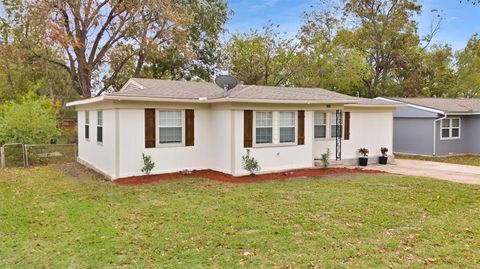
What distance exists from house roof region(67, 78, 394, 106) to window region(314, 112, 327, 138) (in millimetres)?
785

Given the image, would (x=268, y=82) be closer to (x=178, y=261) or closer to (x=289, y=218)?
(x=289, y=218)

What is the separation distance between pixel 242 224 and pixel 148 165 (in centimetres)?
551

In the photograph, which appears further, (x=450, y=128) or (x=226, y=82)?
(x=450, y=128)

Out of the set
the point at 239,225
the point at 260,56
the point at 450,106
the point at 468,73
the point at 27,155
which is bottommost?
the point at 239,225

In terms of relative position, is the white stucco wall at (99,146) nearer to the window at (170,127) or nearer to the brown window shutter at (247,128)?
the window at (170,127)

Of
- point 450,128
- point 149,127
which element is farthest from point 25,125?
point 450,128

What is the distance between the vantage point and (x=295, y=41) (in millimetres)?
29328

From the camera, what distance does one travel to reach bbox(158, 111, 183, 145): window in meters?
11.8

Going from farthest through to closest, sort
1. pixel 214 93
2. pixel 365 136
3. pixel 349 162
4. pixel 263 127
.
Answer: pixel 365 136 < pixel 349 162 < pixel 214 93 < pixel 263 127

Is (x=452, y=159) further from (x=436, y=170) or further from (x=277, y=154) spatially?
(x=277, y=154)

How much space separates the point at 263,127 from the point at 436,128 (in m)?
A: 10.8

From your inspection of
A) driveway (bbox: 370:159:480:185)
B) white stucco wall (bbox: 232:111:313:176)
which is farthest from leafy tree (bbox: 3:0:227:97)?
driveway (bbox: 370:159:480:185)

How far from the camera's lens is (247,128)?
1200 centimetres

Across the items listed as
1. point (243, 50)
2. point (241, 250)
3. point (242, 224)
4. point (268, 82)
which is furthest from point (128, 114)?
point (268, 82)
